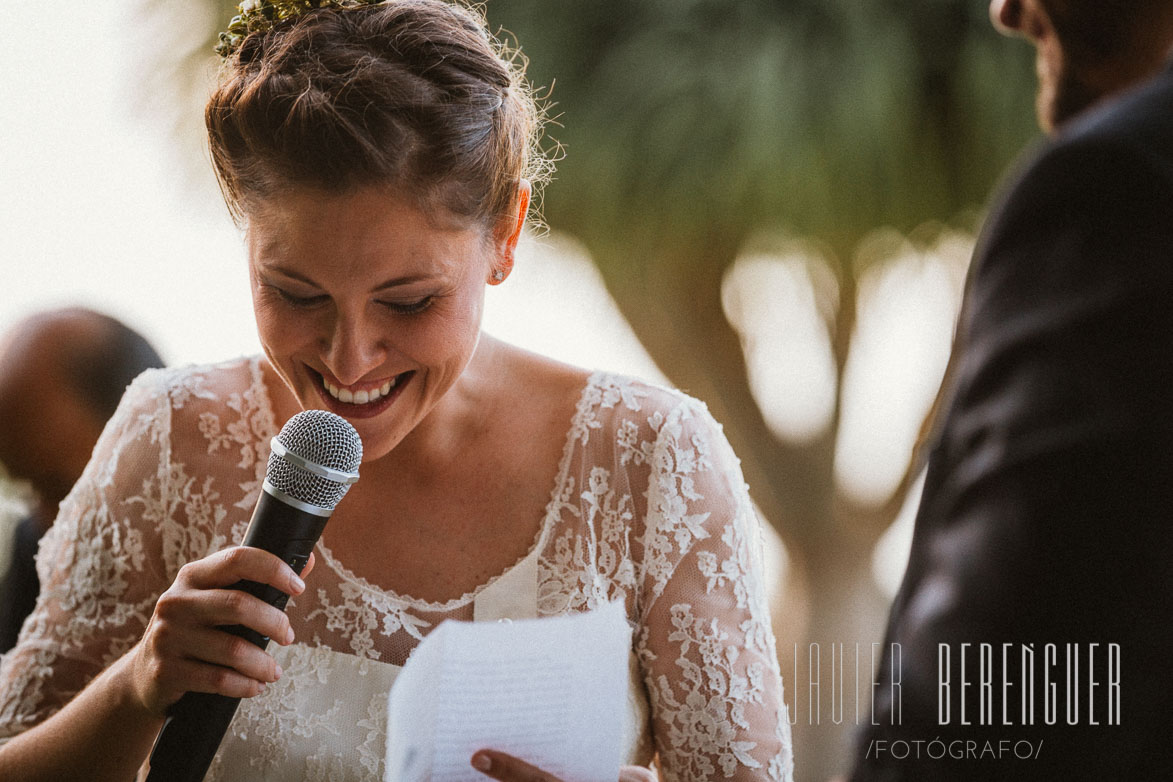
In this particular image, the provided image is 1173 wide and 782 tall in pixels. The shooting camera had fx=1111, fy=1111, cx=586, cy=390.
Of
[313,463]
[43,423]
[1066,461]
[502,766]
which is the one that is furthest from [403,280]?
[43,423]

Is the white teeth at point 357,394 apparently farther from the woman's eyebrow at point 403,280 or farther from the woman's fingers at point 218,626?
the woman's fingers at point 218,626

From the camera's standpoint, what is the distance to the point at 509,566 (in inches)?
69.7

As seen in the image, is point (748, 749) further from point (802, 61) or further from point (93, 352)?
point (802, 61)

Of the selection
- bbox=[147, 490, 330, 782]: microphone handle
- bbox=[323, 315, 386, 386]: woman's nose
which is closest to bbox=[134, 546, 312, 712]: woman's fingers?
bbox=[147, 490, 330, 782]: microphone handle

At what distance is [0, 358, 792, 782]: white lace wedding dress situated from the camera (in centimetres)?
166

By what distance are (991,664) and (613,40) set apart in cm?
389

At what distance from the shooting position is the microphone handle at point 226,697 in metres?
1.12

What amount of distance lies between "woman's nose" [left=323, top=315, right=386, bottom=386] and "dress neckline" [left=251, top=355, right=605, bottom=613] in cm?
42

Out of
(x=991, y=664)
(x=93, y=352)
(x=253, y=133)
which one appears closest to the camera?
(x=991, y=664)

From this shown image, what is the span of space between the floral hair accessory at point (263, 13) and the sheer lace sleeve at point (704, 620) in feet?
2.63

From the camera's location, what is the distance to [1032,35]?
34.9 inches

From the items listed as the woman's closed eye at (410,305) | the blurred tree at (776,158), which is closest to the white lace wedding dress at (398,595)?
the woman's closed eye at (410,305)

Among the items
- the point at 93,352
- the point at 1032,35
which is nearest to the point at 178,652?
the point at 1032,35

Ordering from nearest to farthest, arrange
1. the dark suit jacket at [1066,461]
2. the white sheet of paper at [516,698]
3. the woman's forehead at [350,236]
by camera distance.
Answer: the dark suit jacket at [1066,461]
the white sheet of paper at [516,698]
the woman's forehead at [350,236]
